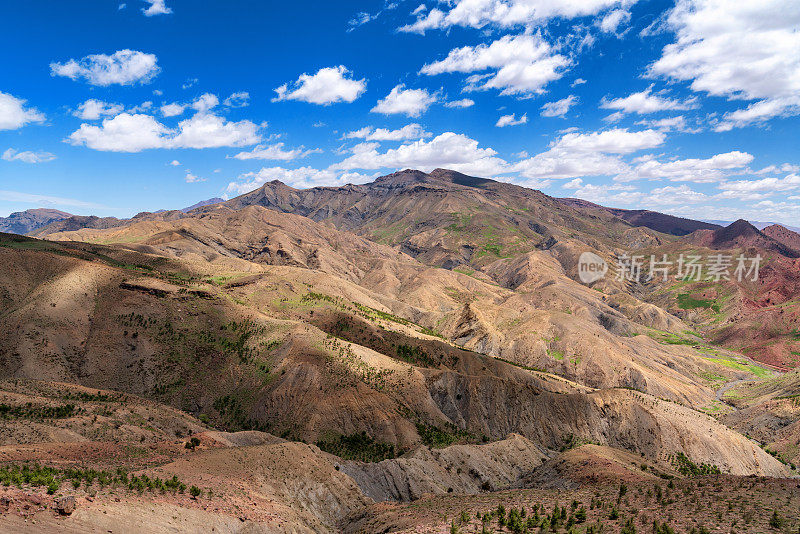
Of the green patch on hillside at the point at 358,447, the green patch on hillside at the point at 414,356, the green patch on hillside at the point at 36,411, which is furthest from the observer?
the green patch on hillside at the point at 414,356

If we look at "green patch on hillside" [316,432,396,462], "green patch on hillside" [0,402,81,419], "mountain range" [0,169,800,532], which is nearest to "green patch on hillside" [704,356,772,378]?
"mountain range" [0,169,800,532]

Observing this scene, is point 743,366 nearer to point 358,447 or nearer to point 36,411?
point 358,447

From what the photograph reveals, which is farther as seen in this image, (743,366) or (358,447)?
(743,366)

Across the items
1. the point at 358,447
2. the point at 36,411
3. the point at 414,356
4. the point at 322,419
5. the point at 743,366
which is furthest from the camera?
the point at 743,366

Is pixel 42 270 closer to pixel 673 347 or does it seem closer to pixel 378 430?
pixel 378 430

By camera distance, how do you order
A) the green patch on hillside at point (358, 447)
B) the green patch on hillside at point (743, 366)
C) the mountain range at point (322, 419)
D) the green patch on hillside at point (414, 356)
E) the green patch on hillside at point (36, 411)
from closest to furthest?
the mountain range at point (322, 419), the green patch on hillside at point (36, 411), the green patch on hillside at point (358, 447), the green patch on hillside at point (414, 356), the green patch on hillside at point (743, 366)

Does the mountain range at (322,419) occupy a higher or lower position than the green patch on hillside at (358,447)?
higher

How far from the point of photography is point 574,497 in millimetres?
30047

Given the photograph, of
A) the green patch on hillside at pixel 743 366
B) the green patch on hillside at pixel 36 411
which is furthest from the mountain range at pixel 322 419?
the green patch on hillside at pixel 743 366

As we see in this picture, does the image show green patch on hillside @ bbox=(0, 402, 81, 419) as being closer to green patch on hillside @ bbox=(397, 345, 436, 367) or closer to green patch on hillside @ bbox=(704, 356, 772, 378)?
green patch on hillside @ bbox=(397, 345, 436, 367)

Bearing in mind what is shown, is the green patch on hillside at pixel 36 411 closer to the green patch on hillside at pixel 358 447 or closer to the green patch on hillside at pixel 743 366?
the green patch on hillside at pixel 358 447

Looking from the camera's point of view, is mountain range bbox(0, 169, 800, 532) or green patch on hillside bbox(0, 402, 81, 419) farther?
green patch on hillside bbox(0, 402, 81, 419)

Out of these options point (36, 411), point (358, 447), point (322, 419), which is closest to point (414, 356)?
point (322, 419)

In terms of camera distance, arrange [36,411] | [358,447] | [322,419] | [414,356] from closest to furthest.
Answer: [36,411], [358,447], [322,419], [414,356]
